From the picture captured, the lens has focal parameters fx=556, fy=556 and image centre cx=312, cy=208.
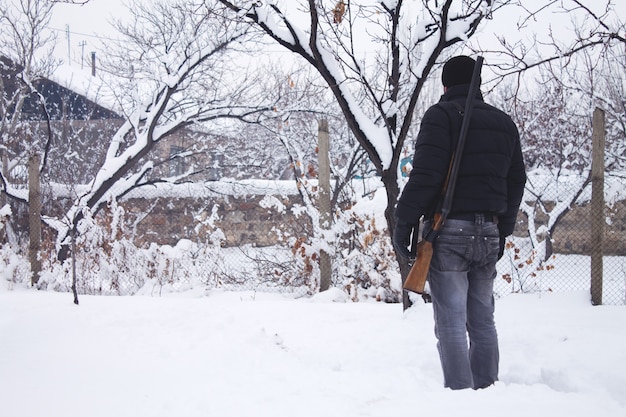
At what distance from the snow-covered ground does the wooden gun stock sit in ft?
1.63

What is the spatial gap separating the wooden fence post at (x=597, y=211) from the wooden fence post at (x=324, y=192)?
250 cm

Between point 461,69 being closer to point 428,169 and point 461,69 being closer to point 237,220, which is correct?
point 428,169

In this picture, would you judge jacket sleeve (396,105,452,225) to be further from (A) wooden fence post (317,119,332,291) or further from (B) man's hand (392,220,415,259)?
(A) wooden fence post (317,119,332,291)

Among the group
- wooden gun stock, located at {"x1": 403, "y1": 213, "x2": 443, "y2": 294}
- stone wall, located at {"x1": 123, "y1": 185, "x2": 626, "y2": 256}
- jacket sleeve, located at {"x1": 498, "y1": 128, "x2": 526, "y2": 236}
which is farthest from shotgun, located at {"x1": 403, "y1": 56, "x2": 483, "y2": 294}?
stone wall, located at {"x1": 123, "y1": 185, "x2": 626, "y2": 256}

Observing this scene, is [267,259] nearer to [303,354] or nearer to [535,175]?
[303,354]

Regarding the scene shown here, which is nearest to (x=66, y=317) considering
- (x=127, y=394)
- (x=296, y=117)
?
(x=127, y=394)

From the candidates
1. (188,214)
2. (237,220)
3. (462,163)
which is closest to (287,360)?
(462,163)

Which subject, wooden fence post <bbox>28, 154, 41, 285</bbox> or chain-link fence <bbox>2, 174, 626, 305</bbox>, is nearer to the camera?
chain-link fence <bbox>2, 174, 626, 305</bbox>

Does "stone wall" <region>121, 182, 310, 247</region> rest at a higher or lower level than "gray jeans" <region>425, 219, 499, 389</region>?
higher

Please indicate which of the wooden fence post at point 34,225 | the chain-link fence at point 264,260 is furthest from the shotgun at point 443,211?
the wooden fence post at point 34,225

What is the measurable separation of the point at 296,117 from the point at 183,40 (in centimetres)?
525

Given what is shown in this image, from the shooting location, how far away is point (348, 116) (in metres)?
4.48

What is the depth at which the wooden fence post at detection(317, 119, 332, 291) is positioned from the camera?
19.1 feet

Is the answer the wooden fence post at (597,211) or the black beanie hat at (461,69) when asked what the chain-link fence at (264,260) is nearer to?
the wooden fence post at (597,211)
